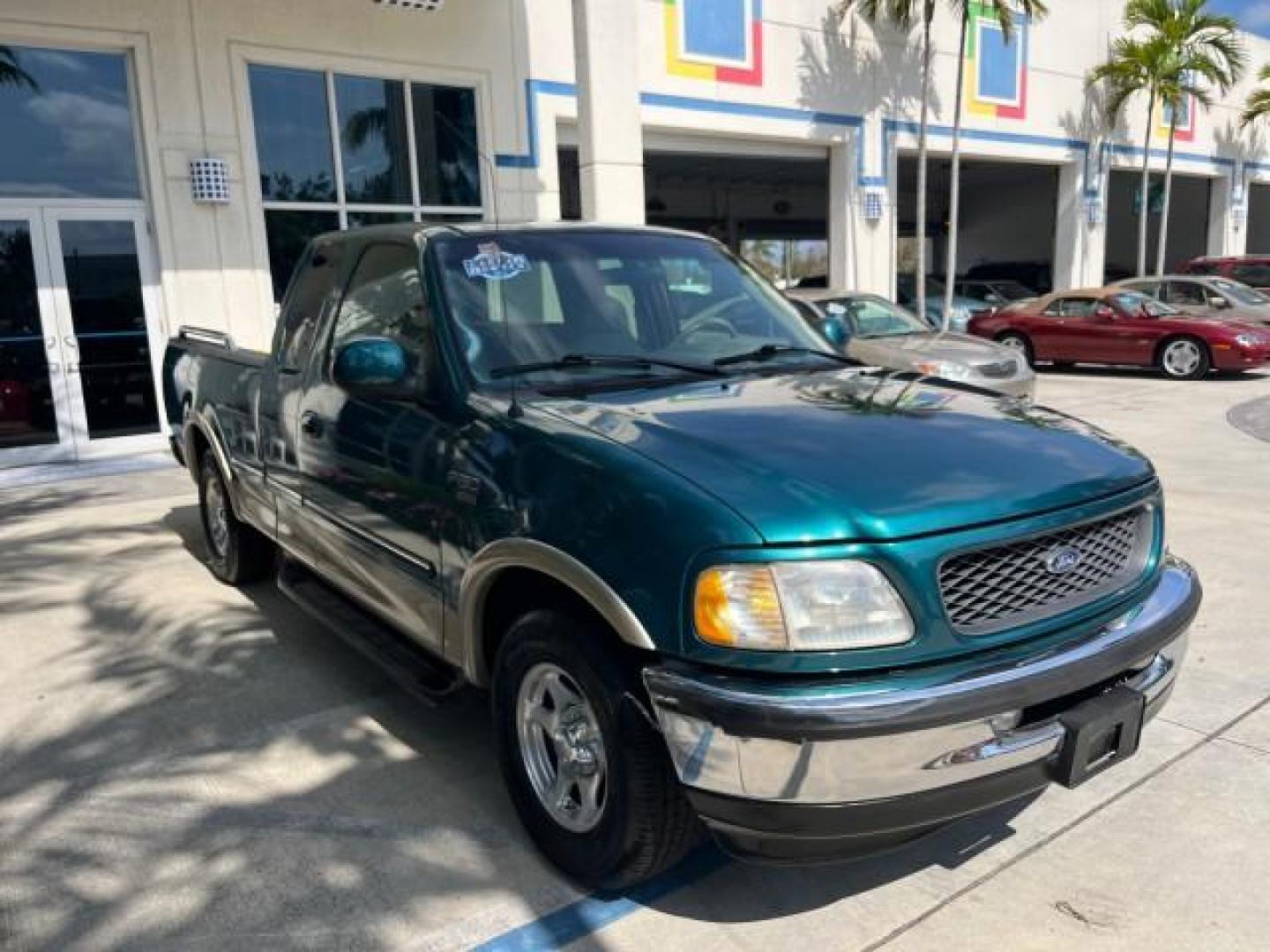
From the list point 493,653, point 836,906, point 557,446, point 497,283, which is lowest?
point 836,906

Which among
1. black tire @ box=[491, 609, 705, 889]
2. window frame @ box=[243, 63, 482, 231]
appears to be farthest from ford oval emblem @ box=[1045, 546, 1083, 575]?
window frame @ box=[243, 63, 482, 231]

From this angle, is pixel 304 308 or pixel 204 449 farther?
pixel 204 449

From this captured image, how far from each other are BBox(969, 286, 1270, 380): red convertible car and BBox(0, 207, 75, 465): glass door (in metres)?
14.2

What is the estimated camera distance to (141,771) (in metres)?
3.64

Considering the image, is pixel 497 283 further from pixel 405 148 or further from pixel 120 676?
pixel 405 148

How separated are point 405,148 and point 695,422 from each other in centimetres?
1020

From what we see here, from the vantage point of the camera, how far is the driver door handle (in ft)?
13.0

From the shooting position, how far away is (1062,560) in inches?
Result: 101

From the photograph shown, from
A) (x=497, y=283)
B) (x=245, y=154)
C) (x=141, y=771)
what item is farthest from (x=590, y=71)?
(x=141, y=771)

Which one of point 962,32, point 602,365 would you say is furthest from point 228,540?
point 962,32

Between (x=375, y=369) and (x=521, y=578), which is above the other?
(x=375, y=369)

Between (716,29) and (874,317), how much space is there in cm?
545

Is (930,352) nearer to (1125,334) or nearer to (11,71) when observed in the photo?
(1125,334)

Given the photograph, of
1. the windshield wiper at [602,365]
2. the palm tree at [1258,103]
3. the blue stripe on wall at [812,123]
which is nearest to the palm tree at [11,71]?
the blue stripe on wall at [812,123]
